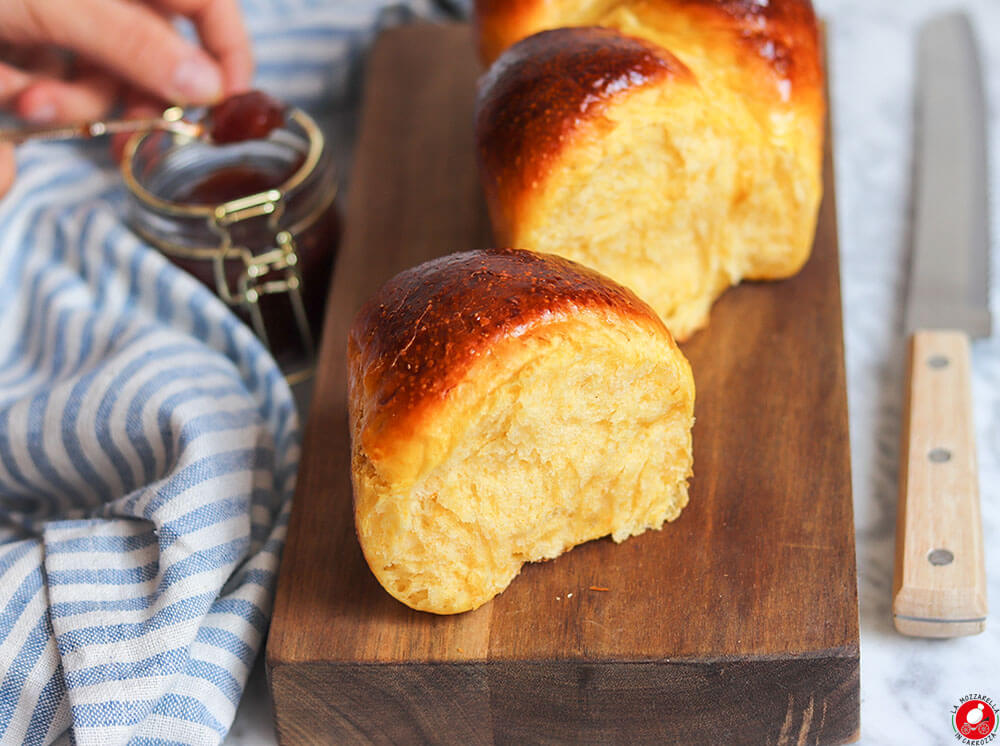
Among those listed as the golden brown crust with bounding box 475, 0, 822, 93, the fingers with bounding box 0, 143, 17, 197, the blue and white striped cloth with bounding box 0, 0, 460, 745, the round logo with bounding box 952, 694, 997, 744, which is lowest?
the round logo with bounding box 952, 694, 997, 744

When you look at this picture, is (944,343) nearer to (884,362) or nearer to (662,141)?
(884,362)

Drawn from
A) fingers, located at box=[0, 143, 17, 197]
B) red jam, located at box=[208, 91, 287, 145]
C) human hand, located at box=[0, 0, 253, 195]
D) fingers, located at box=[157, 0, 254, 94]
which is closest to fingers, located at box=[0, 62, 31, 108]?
human hand, located at box=[0, 0, 253, 195]

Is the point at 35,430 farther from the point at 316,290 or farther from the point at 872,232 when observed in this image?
the point at 872,232

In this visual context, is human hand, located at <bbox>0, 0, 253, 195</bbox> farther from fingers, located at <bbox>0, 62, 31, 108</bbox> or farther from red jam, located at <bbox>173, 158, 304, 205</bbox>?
red jam, located at <bbox>173, 158, 304, 205</bbox>

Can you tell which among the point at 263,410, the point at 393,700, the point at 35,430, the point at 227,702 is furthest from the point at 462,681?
the point at 35,430

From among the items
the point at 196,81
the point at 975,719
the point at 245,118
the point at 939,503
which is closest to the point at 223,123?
the point at 245,118

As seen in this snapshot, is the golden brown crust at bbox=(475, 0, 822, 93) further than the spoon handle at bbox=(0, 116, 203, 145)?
No
